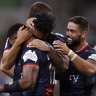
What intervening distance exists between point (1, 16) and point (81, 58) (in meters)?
9.91

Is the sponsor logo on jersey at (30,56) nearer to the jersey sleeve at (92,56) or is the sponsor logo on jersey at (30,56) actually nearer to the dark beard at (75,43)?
the jersey sleeve at (92,56)

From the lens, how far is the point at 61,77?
17.3ft

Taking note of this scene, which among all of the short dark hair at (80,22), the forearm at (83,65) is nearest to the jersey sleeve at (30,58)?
the forearm at (83,65)

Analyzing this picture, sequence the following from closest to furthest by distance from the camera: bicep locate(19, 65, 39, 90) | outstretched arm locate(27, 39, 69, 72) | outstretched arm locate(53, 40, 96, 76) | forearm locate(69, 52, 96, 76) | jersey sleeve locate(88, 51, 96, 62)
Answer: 1. bicep locate(19, 65, 39, 90)
2. outstretched arm locate(27, 39, 69, 72)
3. outstretched arm locate(53, 40, 96, 76)
4. forearm locate(69, 52, 96, 76)
5. jersey sleeve locate(88, 51, 96, 62)

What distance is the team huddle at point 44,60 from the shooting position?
4.12 meters

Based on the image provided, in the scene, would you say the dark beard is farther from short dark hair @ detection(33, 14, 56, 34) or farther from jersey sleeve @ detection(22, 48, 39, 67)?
jersey sleeve @ detection(22, 48, 39, 67)

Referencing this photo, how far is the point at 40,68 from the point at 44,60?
11cm

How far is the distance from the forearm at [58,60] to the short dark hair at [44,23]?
275 millimetres

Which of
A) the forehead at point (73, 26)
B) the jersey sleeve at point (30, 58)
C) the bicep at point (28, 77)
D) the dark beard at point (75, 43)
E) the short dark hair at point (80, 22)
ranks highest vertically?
the short dark hair at point (80, 22)

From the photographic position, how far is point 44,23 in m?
4.31

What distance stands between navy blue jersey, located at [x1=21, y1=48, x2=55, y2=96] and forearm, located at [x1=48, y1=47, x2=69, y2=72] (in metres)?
0.07

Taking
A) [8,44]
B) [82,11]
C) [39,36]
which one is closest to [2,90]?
[39,36]

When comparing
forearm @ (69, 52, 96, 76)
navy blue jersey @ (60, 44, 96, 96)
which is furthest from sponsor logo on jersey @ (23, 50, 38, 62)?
navy blue jersey @ (60, 44, 96, 96)

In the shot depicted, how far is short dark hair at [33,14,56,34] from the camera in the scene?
4289 mm
